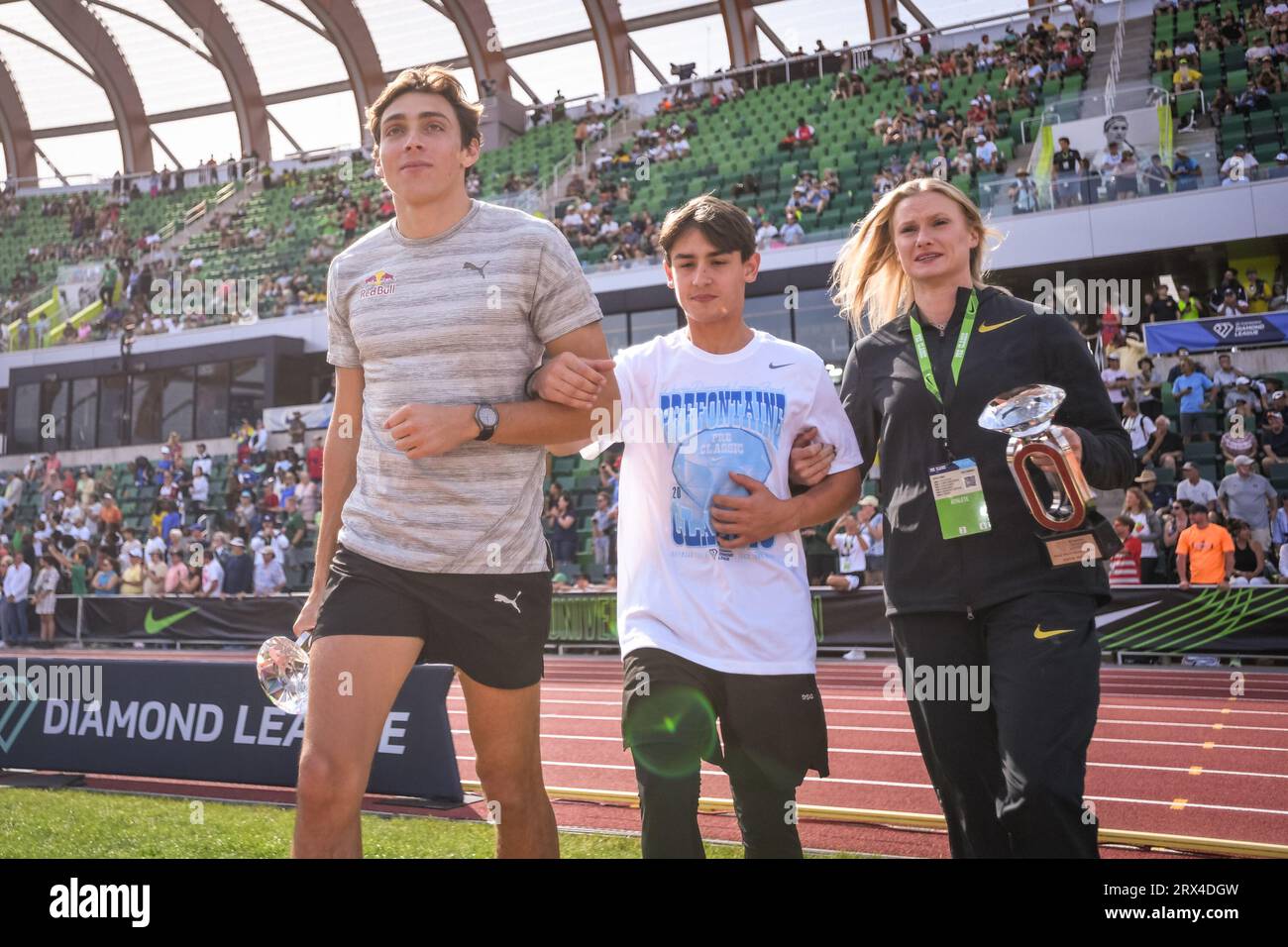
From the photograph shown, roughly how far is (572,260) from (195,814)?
13.9 feet

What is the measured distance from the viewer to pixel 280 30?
36.8 m

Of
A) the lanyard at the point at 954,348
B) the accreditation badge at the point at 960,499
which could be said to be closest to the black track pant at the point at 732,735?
the accreditation badge at the point at 960,499

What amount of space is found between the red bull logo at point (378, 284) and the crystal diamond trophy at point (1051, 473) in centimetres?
167

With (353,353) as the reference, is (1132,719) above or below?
below

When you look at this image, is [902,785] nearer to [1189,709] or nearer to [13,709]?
[1189,709]

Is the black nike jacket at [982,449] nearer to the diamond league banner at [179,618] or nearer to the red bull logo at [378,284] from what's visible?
the red bull logo at [378,284]

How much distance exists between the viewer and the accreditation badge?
120 inches

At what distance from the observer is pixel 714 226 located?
3.36 m

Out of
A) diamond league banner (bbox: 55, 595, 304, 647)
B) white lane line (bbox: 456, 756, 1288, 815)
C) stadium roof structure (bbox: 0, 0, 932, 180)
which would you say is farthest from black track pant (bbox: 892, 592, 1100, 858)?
stadium roof structure (bbox: 0, 0, 932, 180)

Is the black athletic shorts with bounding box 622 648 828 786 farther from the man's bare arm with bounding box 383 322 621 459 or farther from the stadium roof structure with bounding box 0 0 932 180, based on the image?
the stadium roof structure with bounding box 0 0 932 180

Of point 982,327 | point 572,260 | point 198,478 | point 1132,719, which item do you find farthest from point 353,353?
point 198,478

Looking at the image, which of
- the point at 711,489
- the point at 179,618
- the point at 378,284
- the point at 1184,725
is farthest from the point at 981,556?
the point at 179,618

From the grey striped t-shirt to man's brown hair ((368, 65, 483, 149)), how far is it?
1.01ft
